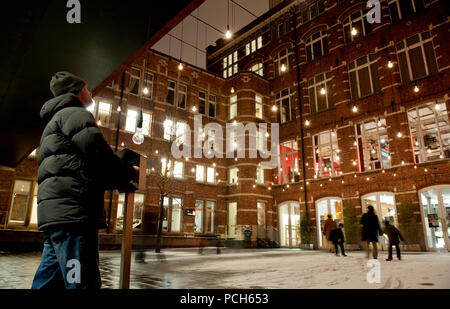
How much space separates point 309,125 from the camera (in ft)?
63.3

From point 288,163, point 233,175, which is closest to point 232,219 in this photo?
point 233,175

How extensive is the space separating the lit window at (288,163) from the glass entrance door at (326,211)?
243 centimetres

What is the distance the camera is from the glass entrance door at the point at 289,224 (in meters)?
19.4

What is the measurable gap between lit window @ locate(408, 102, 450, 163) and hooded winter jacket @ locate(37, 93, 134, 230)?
54.6 feet

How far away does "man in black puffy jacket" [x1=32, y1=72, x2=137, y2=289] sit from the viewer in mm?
1412

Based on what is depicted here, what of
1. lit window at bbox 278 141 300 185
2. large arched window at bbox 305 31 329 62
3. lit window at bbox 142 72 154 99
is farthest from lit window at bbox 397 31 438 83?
lit window at bbox 142 72 154 99

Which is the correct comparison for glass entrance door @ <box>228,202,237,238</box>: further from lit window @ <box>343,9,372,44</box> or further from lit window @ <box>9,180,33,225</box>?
lit window @ <box>343,9,372,44</box>

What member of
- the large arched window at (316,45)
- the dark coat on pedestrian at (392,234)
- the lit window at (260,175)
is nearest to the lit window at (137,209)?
the lit window at (260,175)

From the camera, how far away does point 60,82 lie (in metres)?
1.75

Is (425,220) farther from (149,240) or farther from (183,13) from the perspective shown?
(183,13)

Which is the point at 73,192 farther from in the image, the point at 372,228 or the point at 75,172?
the point at 372,228

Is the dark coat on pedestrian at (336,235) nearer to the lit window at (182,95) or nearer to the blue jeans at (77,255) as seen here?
the blue jeans at (77,255)

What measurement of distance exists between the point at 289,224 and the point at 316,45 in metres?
12.6

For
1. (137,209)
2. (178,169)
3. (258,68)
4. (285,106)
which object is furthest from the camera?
(258,68)
